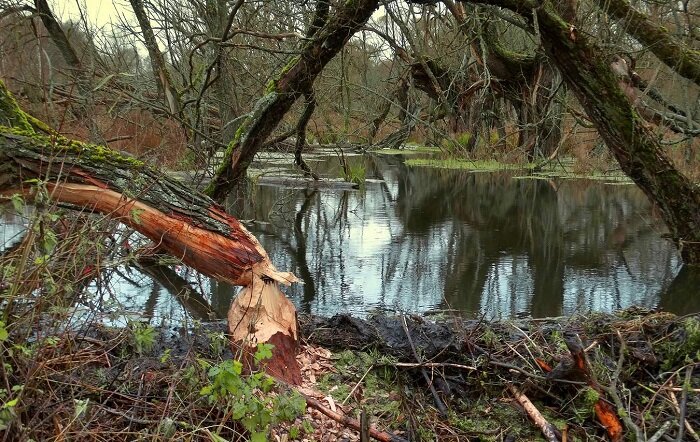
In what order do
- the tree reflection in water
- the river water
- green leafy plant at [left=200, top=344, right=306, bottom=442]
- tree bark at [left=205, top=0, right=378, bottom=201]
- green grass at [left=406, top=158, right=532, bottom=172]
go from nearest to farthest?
green leafy plant at [left=200, top=344, right=306, bottom=442]
tree bark at [left=205, top=0, right=378, bottom=201]
the river water
the tree reflection in water
green grass at [left=406, top=158, right=532, bottom=172]

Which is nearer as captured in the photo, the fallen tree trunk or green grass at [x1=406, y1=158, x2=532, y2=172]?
the fallen tree trunk

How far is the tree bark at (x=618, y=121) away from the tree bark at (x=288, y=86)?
1544 millimetres

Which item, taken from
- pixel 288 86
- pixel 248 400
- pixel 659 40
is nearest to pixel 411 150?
pixel 659 40

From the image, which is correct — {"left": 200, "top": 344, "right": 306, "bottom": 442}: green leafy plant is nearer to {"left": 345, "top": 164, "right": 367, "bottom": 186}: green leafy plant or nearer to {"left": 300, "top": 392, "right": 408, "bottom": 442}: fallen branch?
{"left": 300, "top": 392, "right": 408, "bottom": 442}: fallen branch

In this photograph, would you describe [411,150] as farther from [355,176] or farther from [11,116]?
[11,116]

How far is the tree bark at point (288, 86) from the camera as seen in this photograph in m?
6.49

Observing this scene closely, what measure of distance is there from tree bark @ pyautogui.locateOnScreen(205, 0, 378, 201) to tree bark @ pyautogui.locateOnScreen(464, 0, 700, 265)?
1.54 meters

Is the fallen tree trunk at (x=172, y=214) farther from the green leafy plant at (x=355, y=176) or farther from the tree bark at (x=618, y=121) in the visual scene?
the green leafy plant at (x=355, y=176)

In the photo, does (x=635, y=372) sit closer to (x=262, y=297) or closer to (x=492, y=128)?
(x=262, y=297)

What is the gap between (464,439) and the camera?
3.16 m

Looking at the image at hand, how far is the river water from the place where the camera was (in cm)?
687

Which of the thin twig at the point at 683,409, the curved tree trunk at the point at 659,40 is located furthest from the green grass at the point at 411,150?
the thin twig at the point at 683,409

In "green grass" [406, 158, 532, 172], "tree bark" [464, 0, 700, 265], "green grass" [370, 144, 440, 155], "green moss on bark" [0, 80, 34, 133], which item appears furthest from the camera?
"green grass" [370, 144, 440, 155]

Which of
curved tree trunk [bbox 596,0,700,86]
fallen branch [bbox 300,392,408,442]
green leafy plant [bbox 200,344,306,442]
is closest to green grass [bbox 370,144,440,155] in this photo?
curved tree trunk [bbox 596,0,700,86]
